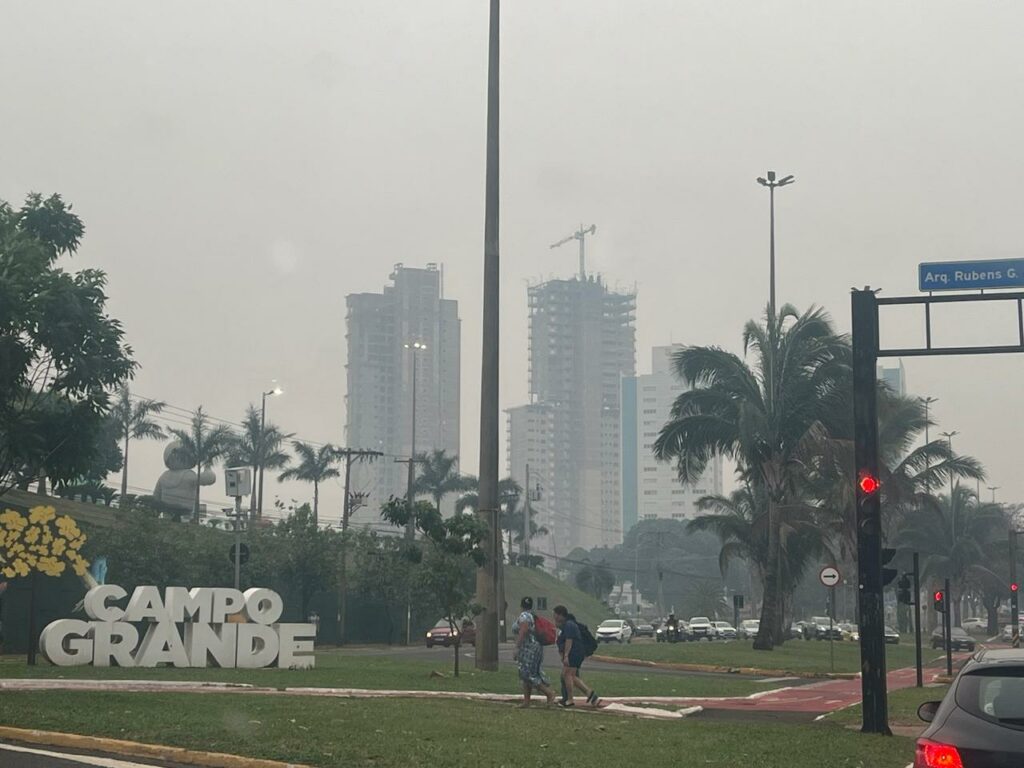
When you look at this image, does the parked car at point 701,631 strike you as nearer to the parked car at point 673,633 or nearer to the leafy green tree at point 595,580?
the parked car at point 673,633

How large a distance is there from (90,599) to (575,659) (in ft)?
40.6

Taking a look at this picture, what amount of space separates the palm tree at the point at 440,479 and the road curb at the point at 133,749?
85475mm

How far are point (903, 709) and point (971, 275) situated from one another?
788 centimetres

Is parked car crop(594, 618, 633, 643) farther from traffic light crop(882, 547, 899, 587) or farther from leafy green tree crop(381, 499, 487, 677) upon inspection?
traffic light crop(882, 547, 899, 587)

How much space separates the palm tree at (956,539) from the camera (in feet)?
263

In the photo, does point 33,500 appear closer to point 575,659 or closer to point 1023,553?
point 575,659

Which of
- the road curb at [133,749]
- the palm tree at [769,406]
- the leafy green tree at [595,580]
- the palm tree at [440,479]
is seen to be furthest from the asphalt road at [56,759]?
the leafy green tree at [595,580]

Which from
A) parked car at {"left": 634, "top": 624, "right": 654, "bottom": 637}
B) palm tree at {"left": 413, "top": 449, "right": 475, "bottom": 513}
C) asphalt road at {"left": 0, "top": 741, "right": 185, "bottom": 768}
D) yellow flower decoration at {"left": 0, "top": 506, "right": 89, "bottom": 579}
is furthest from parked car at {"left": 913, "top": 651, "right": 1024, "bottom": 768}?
palm tree at {"left": 413, "top": 449, "right": 475, "bottom": 513}

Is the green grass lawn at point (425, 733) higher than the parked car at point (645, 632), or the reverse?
the green grass lawn at point (425, 733)

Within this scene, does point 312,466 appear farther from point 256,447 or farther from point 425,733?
point 425,733

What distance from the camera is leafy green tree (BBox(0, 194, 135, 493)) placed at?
2466cm

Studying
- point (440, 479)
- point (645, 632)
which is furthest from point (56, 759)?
point (440, 479)

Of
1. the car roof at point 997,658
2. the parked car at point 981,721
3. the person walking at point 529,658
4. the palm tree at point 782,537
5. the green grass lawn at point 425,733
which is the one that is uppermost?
the palm tree at point 782,537

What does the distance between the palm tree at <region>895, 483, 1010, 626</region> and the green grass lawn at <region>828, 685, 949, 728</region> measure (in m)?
51.6
